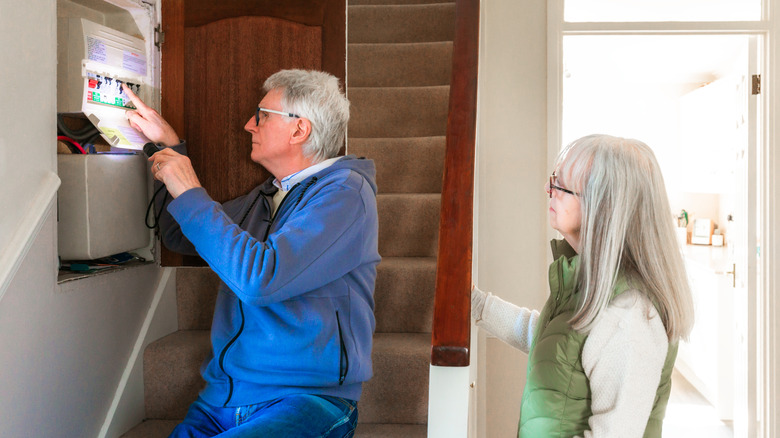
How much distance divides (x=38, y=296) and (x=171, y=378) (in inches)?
23.2

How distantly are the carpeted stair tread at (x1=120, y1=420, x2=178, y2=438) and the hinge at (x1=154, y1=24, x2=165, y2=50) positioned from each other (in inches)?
44.4

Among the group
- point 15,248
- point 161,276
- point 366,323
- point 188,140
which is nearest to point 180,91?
point 188,140

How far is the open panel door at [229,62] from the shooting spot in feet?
6.59

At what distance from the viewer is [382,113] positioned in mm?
3195

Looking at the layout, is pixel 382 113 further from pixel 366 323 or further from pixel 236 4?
pixel 366 323

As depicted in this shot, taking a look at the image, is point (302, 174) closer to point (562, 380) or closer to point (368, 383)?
point (368, 383)

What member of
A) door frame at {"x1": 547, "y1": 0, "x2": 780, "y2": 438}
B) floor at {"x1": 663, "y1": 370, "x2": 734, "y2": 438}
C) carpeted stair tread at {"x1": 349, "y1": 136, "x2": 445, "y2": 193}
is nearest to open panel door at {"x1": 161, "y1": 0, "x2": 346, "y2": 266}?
carpeted stair tread at {"x1": 349, "y1": 136, "x2": 445, "y2": 193}

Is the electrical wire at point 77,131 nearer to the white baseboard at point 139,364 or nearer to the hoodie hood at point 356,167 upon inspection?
the white baseboard at point 139,364

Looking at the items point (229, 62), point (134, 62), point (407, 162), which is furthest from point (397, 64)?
point (134, 62)

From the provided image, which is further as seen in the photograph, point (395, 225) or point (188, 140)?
point (395, 225)

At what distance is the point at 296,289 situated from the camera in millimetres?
1389

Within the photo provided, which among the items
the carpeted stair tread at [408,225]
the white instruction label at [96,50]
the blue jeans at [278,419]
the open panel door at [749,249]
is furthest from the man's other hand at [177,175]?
the open panel door at [749,249]

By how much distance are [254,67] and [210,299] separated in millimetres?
770

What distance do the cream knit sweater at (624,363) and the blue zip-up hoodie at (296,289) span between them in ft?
1.72
